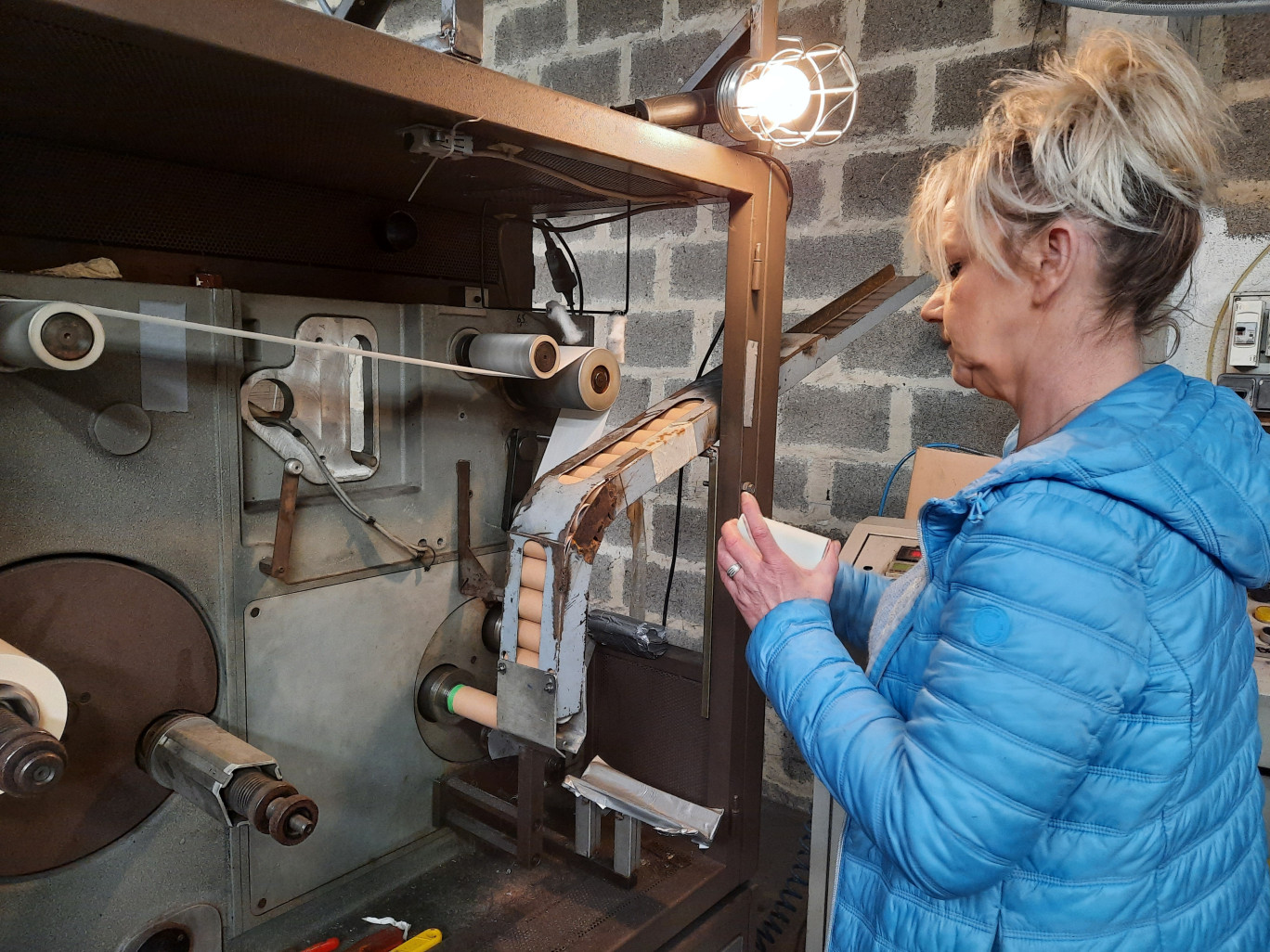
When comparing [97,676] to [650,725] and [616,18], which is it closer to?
[650,725]

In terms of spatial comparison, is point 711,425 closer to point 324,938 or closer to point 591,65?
point 324,938

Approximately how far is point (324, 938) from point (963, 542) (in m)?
0.78

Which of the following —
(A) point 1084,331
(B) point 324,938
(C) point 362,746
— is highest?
(A) point 1084,331

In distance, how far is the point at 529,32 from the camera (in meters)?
2.37

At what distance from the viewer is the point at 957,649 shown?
0.65 m

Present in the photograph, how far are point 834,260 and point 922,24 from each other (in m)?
0.48

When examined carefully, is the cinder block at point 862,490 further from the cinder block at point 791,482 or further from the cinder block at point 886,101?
the cinder block at point 886,101

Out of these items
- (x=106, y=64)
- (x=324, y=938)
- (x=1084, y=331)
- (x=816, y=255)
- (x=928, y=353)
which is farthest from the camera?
(x=816, y=255)

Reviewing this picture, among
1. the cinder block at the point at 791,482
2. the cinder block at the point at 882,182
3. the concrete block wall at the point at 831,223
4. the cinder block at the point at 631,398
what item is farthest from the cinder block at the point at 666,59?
the cinder block at the point at 791,482

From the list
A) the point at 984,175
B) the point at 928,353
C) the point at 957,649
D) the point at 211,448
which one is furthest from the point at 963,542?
the point at 928,353

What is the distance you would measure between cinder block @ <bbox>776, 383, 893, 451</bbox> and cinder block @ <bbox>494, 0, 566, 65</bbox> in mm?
1134

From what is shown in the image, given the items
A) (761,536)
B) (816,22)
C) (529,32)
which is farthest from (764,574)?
(529,32)

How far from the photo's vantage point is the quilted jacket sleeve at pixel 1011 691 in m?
0.62

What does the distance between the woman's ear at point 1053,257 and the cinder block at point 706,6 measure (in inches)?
58.6
